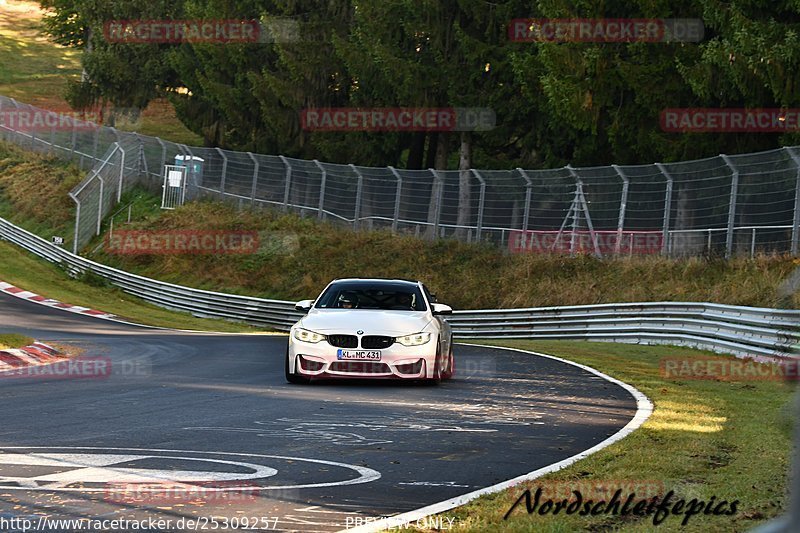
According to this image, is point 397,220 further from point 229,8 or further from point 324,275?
point 229,8

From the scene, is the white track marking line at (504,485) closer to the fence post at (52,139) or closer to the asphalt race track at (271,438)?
the asphalt race track at (271,438)

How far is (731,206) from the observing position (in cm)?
2778

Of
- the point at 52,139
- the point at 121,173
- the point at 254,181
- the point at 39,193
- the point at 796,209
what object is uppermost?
the point at 52,139

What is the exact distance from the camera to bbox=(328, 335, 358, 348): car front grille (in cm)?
1555

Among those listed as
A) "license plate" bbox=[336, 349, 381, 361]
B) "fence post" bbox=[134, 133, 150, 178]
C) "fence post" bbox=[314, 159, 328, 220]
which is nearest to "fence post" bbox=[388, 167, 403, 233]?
"fence post" bbox=[314, 159, 328, 220]

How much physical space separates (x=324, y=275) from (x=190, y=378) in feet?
83.6

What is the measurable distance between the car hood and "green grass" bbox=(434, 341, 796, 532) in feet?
9.57

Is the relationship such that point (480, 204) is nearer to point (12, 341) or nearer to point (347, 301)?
point (12, 341)

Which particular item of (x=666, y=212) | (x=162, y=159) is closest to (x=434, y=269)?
(x=666, y=212)

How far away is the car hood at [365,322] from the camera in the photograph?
15.6m

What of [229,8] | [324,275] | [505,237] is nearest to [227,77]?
[229,8]

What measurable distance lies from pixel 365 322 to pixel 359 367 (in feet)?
1.82

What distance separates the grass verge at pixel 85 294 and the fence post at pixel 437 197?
6.51m

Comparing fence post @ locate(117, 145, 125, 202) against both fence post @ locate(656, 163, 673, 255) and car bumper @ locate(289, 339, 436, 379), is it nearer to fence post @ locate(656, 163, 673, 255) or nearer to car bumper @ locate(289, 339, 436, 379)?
fence post @ locate(656, 163, 673, 255)
